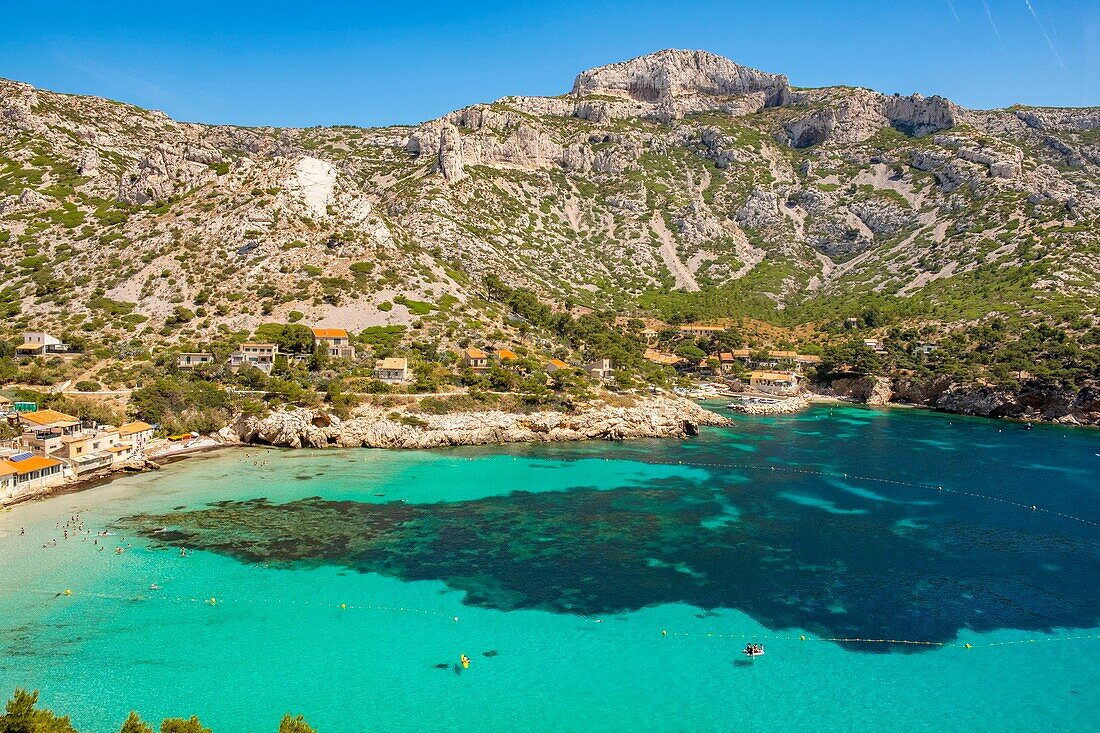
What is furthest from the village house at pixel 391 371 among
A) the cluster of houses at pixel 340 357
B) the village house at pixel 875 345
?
the village house at pixel 875 345

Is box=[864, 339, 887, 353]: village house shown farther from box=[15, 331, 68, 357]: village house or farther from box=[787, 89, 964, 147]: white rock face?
box=[15, 331, 68, 357]: village house

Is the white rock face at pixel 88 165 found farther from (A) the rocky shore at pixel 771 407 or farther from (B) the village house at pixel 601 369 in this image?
(A) the rocky shore at pixel 771 407

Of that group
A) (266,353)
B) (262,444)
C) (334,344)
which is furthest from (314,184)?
(262,444)

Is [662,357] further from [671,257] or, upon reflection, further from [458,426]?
[458,426]

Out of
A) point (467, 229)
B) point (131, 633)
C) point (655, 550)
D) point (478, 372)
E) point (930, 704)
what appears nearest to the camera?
point (930, 704)

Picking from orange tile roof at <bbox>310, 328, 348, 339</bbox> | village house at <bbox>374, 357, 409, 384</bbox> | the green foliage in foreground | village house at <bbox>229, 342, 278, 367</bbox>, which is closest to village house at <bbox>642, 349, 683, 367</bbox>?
village house at <bbox>374, 357, 409, 384</bbox>

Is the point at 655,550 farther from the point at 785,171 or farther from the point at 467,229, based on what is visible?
the point at 785,171

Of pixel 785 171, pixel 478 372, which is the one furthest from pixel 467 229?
pixel 785 171
